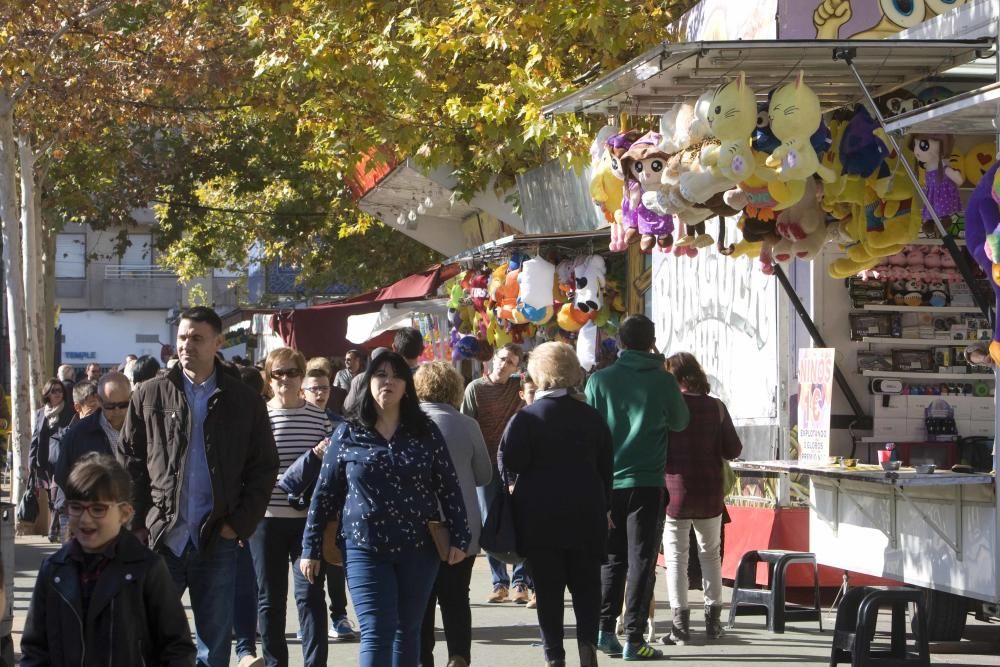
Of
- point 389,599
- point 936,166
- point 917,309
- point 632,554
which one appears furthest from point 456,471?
point 917,309

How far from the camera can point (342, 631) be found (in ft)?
34.9

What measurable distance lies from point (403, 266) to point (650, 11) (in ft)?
52.0

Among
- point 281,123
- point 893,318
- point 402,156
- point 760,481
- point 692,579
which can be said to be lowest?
point 692,579

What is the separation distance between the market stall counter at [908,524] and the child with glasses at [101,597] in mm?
4875

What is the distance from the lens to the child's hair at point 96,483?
5168 millimetres

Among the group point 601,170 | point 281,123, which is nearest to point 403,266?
point 281,123

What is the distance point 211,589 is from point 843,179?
14.2ft

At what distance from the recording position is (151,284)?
65.8 metres

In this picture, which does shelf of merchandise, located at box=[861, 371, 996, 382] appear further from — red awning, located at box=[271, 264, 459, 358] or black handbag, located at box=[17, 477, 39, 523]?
red awning, located at box=[271, 264, 459, 358]

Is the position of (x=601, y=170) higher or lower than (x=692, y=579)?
higher

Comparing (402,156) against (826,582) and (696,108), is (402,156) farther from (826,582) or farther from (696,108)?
(696,108)

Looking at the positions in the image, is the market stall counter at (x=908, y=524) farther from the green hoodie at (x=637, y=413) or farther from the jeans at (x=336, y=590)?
the jeans at (x=336, y=590)

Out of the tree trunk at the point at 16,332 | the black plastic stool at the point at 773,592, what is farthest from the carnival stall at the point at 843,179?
the tree trunk at the point at 16,332

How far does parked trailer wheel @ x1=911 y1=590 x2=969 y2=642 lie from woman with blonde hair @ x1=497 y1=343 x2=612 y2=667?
9.40ft
